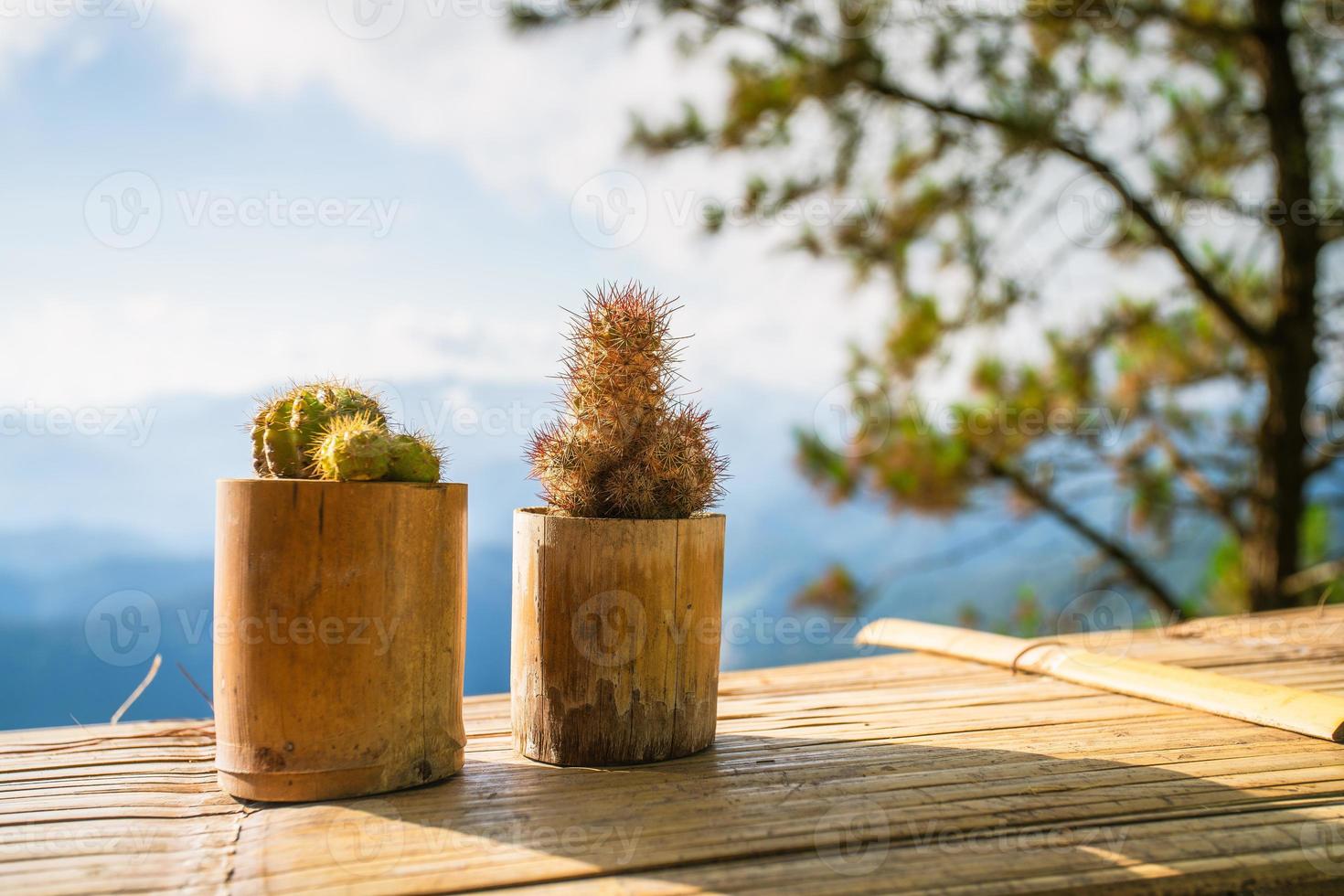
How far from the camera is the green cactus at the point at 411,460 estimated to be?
5.80ft

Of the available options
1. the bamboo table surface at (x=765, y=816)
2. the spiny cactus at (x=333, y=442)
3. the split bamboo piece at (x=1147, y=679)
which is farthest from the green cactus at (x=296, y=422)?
the split bamboo piece at (x=1147, y=679)

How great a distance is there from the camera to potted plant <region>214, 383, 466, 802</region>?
168 centimetres

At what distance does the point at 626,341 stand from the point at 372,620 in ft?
2.36

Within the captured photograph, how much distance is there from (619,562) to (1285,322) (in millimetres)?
5483

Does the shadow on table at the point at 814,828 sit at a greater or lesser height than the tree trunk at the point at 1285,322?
lesser

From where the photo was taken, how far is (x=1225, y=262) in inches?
244

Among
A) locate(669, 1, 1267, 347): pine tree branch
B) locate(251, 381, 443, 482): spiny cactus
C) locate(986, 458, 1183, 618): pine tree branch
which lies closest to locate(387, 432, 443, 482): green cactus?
locate(251, 381, 443, 482): spiny cactus

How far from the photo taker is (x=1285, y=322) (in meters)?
5.79

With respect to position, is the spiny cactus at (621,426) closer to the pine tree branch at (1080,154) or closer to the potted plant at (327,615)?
the potted plant at (327,615)

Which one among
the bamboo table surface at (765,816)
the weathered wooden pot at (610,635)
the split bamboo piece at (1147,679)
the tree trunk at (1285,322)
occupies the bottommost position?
the bamboo table surface at (765,816)

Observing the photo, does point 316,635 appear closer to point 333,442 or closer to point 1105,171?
point 333,442

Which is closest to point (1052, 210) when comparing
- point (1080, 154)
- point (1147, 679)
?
point (1080, 154)

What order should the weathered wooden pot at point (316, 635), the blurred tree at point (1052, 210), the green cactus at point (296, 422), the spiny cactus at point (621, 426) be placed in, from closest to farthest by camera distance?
the weathered wooden pot at point (316, 635) < the green cactus at point (296, 422) < the spiny cactus at point (621, 426) < the blurred tree at point (1052, 210)

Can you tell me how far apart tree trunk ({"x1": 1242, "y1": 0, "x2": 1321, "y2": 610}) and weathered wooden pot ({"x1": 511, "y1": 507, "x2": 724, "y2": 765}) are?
17.2 ft
